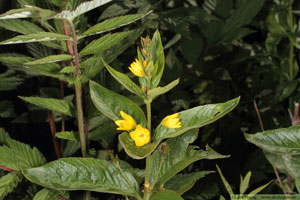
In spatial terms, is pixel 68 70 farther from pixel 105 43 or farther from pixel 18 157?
pixel 18 157

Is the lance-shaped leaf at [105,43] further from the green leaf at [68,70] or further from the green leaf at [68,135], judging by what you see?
the green leaf at [68,135]

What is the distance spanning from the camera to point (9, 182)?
548 mm

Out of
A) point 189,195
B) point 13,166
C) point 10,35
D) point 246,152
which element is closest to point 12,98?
point 10,35

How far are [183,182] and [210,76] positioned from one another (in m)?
0.42

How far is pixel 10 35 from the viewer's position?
73cm

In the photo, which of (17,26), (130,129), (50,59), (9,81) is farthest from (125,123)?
(9,81)

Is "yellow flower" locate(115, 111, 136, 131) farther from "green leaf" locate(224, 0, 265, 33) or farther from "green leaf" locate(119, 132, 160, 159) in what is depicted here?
"green leaf" locate(224, 0, 265, 33)

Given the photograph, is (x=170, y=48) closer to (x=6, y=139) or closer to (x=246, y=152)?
(x=246, y=152)

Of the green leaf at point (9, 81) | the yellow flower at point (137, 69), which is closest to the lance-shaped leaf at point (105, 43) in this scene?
the yellow flower at point (137, 69)

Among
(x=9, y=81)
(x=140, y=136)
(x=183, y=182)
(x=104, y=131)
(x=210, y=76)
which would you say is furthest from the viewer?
(x=210, y=76)

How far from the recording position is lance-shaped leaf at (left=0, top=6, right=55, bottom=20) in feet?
1.42

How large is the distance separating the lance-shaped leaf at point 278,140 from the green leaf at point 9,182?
0.33 metres

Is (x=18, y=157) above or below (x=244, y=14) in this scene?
below

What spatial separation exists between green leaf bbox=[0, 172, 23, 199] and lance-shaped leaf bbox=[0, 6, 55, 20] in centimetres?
24
